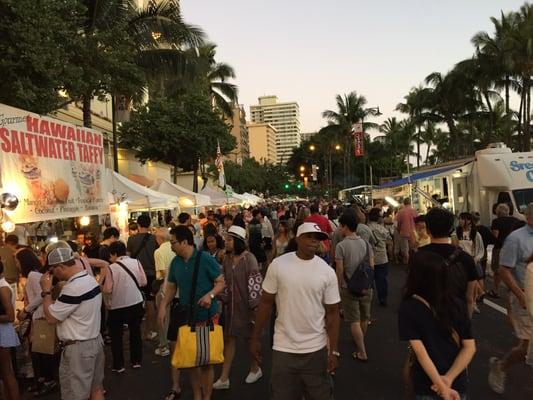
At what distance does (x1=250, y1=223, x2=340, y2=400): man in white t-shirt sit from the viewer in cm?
341

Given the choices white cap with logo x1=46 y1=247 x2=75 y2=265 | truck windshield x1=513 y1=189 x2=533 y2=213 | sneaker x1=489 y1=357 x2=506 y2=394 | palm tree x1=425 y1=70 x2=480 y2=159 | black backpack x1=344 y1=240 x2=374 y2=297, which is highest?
palm tree x1=425 y1=70 x2=480 y2=159

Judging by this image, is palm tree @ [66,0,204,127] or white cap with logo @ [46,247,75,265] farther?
palm tree @ [66,0,204,127]

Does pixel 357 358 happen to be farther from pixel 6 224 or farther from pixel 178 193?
pixel 178 193

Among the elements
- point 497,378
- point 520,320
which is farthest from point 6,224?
point 520,320

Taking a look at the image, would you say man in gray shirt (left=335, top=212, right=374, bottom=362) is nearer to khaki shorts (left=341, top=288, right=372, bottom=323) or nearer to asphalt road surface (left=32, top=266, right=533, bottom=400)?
khaki shorts (left=341, top=288, right=372, bottom=323)

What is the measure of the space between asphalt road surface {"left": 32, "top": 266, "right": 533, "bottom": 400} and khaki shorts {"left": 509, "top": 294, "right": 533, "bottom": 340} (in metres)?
0.61

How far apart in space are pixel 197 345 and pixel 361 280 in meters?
2.53

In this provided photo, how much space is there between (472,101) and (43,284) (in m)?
46.0

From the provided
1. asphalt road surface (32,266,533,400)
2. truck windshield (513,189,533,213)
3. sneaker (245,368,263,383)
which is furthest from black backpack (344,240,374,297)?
truck windshield (513,189,533,213)

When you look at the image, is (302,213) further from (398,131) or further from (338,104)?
(398,131)

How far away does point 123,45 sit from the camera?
14.2 m

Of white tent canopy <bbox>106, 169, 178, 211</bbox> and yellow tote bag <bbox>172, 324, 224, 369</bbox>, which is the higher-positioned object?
white tent canopy <bbox>106, 169, 178, 211</bbox>

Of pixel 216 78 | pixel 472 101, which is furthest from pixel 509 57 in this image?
pixel 216 78

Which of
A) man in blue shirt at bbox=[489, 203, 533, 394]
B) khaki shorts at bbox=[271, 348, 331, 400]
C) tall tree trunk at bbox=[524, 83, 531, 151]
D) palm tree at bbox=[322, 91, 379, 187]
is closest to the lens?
khaki shorts at bbox=[271, 348, 331, 400]
